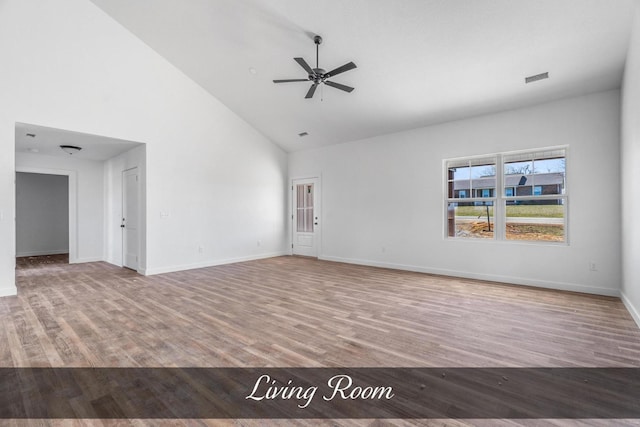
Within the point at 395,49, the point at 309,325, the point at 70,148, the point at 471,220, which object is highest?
the point at 395,49

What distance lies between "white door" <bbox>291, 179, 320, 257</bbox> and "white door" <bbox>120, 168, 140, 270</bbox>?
387cm

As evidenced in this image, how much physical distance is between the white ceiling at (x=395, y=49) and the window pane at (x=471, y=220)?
1.69 meters

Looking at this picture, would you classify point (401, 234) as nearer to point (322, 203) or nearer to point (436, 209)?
point (436, 209)

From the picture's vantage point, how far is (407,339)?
2713 millimetres

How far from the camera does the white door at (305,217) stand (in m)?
7.80

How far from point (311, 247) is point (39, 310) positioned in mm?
5474

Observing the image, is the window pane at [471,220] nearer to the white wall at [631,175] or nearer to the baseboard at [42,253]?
the white wall at [631,175]

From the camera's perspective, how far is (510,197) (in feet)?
16.5

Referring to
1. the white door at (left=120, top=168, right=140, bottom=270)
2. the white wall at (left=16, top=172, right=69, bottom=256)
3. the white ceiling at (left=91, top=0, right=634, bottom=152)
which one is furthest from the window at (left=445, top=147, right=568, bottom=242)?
the white wall at (left=16, top=172, right=69, bottom=256)

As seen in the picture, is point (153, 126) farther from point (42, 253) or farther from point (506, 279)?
point (506, 279)

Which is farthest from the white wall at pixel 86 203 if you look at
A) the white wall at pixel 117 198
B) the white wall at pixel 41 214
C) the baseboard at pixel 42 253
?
the baseboard at pixel 42 253

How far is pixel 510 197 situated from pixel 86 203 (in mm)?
9402

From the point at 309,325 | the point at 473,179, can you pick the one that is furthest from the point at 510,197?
the point at 309,325

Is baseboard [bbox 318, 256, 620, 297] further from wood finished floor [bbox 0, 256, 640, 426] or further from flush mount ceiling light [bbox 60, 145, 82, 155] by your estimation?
flush mount ceiling light [bbox 60, 145, 82, 155]
